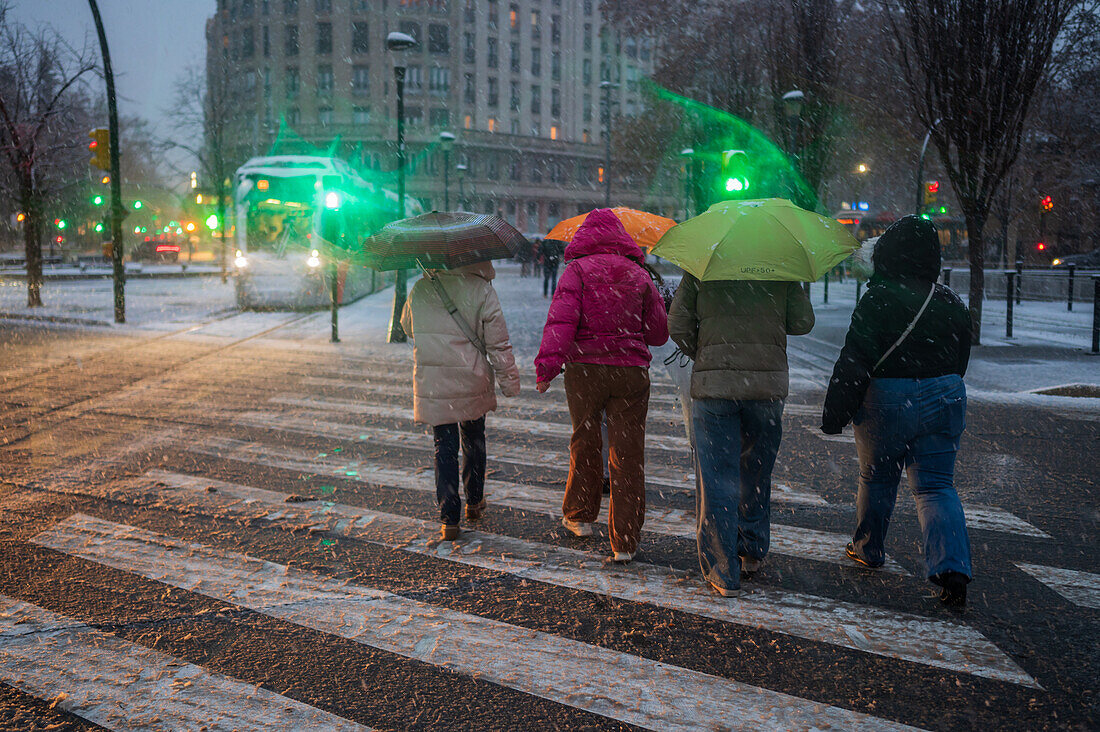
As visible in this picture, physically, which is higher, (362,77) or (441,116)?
(362,77)

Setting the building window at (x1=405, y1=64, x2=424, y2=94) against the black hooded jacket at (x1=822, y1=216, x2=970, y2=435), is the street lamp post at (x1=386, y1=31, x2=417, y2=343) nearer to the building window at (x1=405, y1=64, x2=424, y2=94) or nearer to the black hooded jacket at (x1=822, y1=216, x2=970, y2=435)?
the black hooded jacket at (x1=822, y1=216, x2=970, y2=435)

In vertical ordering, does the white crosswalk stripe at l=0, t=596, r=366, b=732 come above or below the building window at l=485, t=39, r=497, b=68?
below

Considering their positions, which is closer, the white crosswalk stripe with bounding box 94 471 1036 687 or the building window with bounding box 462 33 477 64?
the white crosswalk stripe with bounding box 94 471 1036 687

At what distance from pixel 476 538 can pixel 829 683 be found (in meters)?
2.34

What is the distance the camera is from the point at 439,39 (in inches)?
3228

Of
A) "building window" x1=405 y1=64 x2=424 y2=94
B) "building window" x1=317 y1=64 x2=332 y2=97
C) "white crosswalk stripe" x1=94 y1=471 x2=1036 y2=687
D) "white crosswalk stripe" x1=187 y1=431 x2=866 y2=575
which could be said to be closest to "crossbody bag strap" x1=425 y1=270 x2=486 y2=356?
"white crosswalk stripe" x1=94 y1=471 x2=1036 y2=687

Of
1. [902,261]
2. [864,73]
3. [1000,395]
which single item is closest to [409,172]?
[864,73]

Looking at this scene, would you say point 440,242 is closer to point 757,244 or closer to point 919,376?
point 757,244

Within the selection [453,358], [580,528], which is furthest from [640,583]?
[453,358]

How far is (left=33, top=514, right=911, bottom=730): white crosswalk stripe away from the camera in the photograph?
318 cm

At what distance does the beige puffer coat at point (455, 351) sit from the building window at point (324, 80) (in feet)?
260

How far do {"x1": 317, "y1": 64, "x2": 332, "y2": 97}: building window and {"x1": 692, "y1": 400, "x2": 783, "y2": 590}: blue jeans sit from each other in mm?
80452

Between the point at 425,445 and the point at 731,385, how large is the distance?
13.1ft

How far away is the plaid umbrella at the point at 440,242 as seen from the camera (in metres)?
4.88
